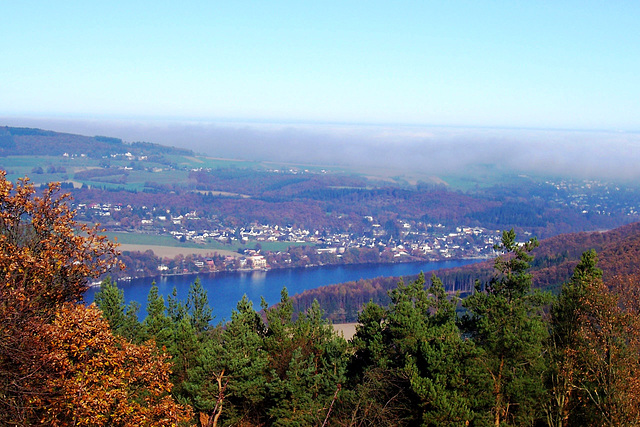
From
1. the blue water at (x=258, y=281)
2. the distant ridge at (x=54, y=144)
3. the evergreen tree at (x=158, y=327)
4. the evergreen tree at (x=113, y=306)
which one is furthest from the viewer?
the distant ridge at (x=54, y=144)

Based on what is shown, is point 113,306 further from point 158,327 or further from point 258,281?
point 258,281

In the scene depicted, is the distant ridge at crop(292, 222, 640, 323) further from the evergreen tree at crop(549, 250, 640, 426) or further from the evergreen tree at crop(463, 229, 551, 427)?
the evergreen tree at crop(549, 250, 640, 426)

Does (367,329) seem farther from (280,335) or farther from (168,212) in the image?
(168,212)

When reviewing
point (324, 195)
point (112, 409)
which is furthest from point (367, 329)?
point (324, 195)

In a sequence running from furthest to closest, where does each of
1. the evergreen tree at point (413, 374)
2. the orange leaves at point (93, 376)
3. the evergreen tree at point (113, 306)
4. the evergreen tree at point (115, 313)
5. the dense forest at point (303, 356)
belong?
1. the evergreen tree at point (113, 306)
2. the evergreen tree at point (115, 313)
3. the evergreen tree at point (413, 374)
4. the dense forest at point (303, 356)
5. the orange leaves at point (93, 376)

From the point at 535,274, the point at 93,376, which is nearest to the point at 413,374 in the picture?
the point at 93,376

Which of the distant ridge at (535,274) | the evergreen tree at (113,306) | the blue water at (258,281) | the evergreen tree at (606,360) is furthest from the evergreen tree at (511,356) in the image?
the blue water at (258,281)

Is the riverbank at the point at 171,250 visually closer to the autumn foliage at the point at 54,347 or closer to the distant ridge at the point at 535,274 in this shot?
the distant ridge at the point at 535,274
